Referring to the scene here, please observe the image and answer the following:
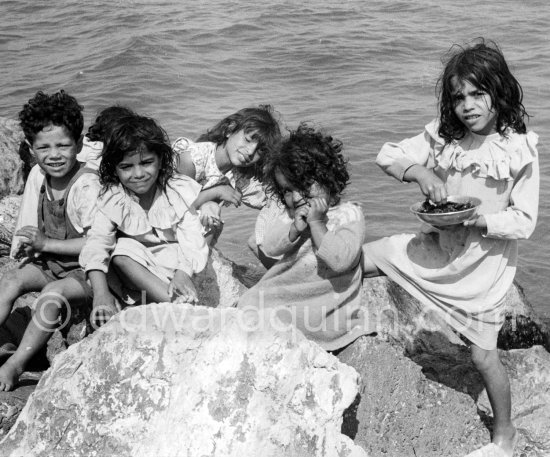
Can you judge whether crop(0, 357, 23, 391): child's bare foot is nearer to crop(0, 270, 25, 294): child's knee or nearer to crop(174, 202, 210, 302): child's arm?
crop(0, 270, 25, 294): child's knee

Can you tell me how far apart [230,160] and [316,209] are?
1.27 m

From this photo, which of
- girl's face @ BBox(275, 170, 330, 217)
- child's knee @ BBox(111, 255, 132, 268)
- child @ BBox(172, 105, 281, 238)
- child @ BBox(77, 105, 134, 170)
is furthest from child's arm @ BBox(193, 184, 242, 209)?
girl's face @ BBox(275, 170, 330, 217)

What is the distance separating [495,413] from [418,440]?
37 cm

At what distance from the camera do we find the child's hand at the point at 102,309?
12.2 feet

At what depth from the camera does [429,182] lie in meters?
3.55

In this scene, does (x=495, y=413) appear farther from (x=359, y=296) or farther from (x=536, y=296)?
(x=536, y=296)

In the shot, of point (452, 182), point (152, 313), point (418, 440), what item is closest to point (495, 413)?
point (418, 440)

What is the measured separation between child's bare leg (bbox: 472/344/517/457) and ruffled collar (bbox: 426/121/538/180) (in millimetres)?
712

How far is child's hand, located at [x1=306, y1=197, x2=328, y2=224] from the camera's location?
11.7 ft

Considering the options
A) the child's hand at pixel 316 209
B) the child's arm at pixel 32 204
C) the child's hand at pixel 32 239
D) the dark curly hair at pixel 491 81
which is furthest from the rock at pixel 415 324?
the child's arm at pixel 32 204

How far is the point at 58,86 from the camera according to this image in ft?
33.3

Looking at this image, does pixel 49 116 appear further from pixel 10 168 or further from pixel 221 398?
pixel 221 398

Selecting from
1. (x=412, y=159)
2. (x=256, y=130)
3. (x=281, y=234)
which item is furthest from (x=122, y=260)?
(x=412, y=159)

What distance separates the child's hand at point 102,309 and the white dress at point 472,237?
1116 mm
